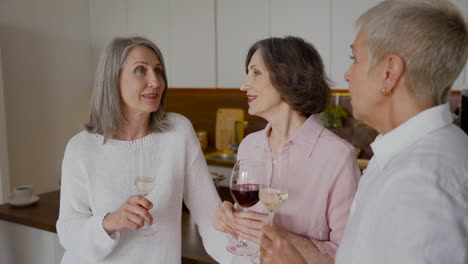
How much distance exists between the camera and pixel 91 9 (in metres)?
4.59

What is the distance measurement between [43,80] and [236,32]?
2.01m

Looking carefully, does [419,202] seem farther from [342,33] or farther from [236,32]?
[236,32]

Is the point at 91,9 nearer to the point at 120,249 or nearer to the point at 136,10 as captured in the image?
the point at 136,10

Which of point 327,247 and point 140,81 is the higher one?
point 140,81

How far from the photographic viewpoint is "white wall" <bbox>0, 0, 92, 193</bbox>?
390 centimetres

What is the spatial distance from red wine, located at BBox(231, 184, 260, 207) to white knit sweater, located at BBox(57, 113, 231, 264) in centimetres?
45

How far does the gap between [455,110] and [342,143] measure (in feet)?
7.41

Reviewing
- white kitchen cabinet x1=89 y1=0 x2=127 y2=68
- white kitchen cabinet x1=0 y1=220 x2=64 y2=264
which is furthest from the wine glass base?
white kitchen cabinet x1=89 y1=0 x2=127 y2=68

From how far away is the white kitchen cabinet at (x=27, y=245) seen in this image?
2.14 meters

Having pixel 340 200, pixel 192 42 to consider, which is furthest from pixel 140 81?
pixel 192 42

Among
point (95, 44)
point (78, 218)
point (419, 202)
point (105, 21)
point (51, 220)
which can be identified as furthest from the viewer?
point (95, 44)

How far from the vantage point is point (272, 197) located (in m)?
1.03

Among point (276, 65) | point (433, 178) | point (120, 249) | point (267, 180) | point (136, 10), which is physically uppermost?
point (136, 10)

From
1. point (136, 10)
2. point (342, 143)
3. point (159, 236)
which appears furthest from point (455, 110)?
point (136, 10)
